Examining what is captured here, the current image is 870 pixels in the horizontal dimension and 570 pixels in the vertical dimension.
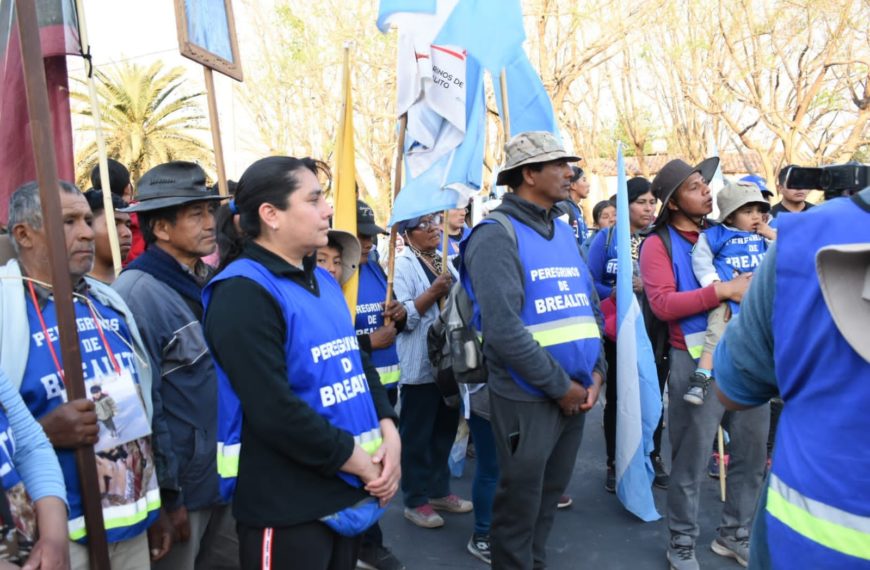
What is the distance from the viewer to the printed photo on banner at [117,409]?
7.25 ft

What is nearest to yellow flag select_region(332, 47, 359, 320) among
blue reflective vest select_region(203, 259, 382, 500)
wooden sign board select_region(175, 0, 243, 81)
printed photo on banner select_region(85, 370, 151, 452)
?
wooden sign board select_region(175, 0, 243, 81)

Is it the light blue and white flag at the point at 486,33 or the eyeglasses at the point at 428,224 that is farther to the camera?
the eyeglasses at the point at 428,224

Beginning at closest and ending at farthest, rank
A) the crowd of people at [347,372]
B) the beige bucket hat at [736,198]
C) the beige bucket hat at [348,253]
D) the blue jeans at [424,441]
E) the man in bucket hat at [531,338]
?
the crowd of people at [347,372], the man in bucket hat at [531,338], the beige bucket hat at [348,253], the beige bucket hat at [736,198], the blue jeans at [424,441]

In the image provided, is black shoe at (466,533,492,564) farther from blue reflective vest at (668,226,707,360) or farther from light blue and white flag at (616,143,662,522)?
blue reflective vest at (668,226,707,360)

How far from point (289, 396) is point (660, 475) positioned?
3.79m

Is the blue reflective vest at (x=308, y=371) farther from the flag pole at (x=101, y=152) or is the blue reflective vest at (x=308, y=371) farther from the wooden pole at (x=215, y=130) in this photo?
the wooden pole at (x=215, y=130)

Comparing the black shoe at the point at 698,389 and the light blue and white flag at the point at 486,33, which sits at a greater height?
the light blue and white flag at the point at 486,33

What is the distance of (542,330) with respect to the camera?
10.3 ft

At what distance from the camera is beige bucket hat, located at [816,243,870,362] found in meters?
1.28

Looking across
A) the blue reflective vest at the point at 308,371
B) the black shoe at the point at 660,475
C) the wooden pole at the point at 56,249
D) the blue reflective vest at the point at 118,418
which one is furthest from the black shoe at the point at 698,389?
the wooden pole at the point at 56,249

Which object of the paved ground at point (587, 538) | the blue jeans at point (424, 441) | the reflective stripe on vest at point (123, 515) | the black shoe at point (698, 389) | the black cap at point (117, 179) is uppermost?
the black cap at point (117, 179)

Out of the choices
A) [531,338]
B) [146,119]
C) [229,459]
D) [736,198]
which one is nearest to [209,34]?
[531,338]

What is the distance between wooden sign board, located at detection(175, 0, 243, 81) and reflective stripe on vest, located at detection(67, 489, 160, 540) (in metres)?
2.13

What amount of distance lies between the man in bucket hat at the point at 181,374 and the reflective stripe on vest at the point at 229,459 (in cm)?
41
